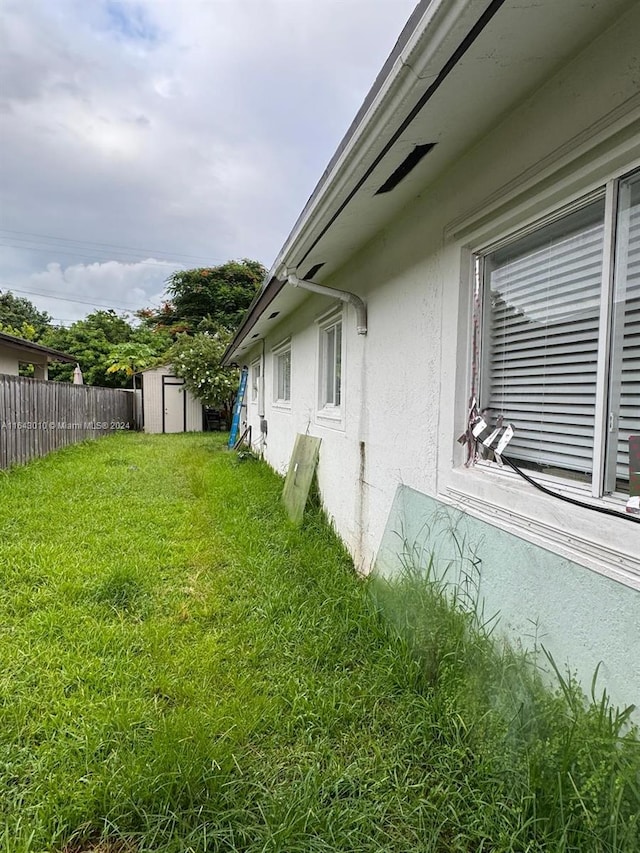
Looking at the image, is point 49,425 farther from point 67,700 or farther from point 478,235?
point 478,235

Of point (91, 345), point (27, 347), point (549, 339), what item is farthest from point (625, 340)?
point (91, 345)

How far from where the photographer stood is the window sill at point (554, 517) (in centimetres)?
141

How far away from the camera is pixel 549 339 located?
1.90 metres

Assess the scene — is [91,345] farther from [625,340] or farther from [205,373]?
[625,340]

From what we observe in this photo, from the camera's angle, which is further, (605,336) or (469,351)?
(469,351)

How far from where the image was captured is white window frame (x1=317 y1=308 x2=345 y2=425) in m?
4.87

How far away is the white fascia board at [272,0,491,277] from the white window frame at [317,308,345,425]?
228 cm

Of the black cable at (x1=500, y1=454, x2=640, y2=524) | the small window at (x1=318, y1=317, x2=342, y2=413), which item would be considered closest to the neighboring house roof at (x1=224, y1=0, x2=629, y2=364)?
the black cable at (x1=500, y1=454, x2=640, y2=524)

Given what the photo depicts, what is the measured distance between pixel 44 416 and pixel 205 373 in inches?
303

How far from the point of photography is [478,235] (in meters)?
2.23

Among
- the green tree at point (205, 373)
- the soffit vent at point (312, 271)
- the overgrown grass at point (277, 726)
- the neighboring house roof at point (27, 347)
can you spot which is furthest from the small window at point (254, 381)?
the overgrown grass at point (277, 726)

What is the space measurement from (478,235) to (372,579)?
233 centimetres

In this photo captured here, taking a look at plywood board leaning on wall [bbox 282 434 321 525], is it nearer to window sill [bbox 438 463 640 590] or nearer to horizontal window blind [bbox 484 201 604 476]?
window sill [bbox 438 463 640 590]

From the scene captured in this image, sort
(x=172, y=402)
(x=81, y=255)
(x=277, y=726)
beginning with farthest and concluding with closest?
(x=81, y=255)
(x=172, y=402)
(x=277, y=726)
